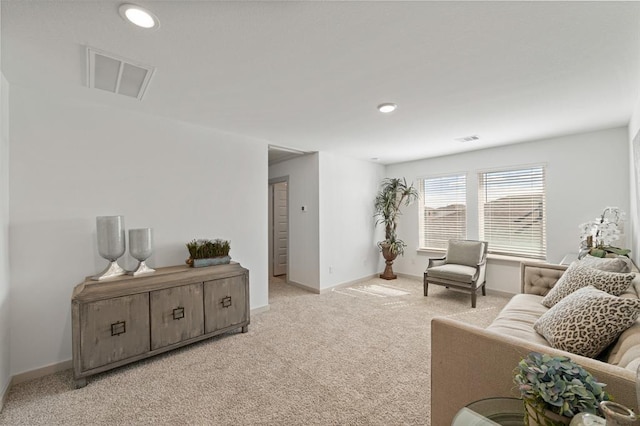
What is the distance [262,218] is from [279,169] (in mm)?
1842

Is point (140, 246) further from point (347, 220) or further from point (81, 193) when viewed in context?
point (347, 220)

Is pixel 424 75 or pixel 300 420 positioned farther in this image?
pixel 424 75

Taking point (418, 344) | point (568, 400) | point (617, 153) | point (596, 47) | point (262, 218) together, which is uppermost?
point (596, 47)

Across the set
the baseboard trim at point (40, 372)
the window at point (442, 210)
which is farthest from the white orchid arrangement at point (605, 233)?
the baseboard trim at point (40, 372)

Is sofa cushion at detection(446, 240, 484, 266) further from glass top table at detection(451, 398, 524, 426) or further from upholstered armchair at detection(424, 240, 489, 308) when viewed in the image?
glass top table at detection(451, 398, 524, 426)

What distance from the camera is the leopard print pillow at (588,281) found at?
1.84 m

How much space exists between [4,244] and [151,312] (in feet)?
3.90

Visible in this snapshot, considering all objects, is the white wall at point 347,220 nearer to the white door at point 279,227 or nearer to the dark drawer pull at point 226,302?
the white door at point 279,227

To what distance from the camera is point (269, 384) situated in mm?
2188

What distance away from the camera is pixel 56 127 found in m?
2.48

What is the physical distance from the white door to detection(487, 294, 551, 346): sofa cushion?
4.45 m

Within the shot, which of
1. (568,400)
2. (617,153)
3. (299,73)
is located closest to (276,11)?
(299,73)

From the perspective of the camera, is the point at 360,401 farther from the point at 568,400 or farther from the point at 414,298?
the point at 414,298

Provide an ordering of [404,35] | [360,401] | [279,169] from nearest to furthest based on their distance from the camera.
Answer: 1. [404,35]
2. [360,401]
3. [279,169]
